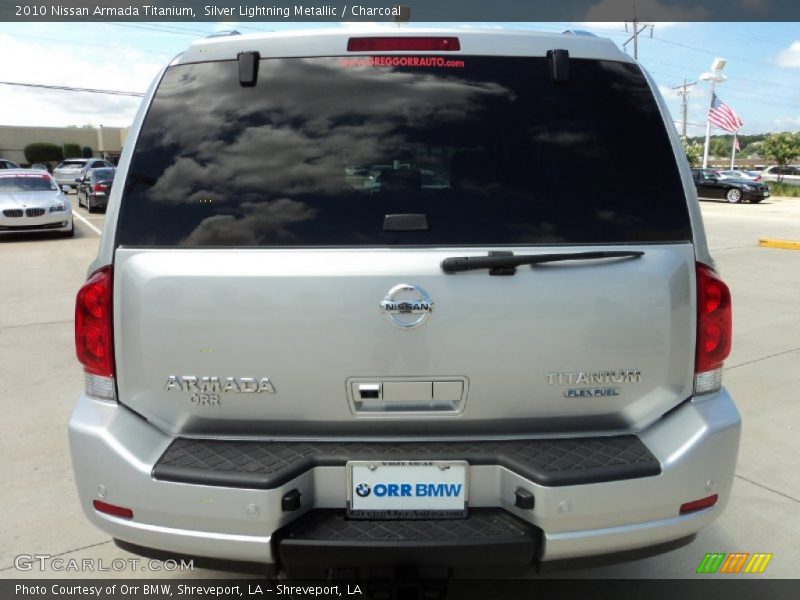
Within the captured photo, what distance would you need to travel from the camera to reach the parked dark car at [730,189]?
98.8ft

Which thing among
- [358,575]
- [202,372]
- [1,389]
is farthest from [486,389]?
[1,389]

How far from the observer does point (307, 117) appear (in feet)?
7.26

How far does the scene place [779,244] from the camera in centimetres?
1412

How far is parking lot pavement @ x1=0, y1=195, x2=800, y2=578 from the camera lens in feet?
10.1

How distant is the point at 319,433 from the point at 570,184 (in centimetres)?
115

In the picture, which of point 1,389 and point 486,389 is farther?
point 1,389

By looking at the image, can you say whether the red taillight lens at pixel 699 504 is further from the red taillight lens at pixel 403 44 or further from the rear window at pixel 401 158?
the red taillight lens at pixel 403 44

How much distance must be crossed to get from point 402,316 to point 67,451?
3035 mm

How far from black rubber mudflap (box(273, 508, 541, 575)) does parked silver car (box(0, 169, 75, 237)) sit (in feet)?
49.7

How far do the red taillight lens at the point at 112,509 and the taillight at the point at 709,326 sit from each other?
1.88 m

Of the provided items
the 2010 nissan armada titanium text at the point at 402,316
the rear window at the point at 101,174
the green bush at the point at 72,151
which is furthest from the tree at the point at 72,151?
the 2010 nissan armada titanium text at the point at 402,316

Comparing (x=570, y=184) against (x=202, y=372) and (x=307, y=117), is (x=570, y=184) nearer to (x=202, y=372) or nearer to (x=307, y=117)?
(x=307, y=117)

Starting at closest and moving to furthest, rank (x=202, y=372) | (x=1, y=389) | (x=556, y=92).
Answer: (x=202, y=372)
(x=556, y=92)
(x=1, y=389)

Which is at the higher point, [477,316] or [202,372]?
[477,316]
